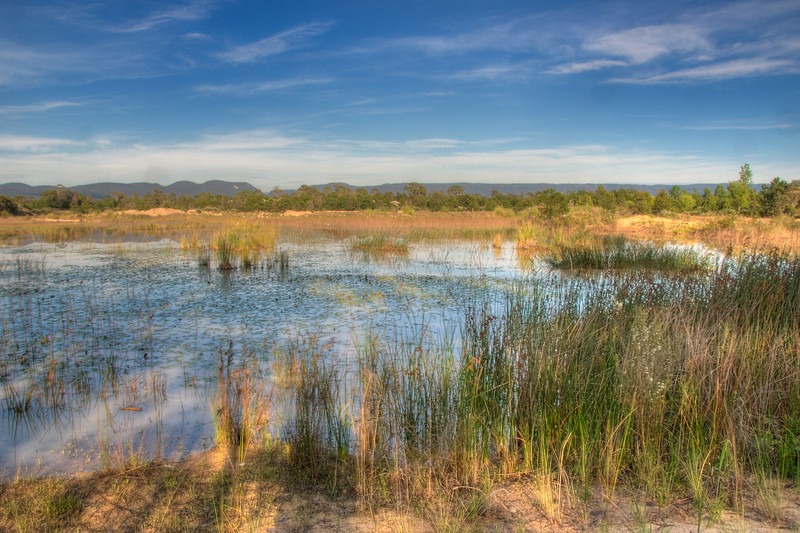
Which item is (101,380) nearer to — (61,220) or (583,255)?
(583,255)

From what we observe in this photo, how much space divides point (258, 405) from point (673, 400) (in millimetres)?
2947

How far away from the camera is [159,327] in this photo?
7164mm

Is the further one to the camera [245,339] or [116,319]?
[116,319]

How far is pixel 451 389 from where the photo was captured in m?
3.70

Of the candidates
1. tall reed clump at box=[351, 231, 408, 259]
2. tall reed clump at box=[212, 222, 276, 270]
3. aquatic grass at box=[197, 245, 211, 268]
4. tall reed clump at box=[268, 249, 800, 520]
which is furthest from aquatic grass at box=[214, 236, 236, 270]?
tall reed clump at box=[268, 249, 800, 520]

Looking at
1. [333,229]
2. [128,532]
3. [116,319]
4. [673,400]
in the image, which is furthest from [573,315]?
[333,229]

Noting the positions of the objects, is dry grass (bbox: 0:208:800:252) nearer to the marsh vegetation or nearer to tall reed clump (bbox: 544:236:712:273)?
tall reed clump (bbox: 544:236:712:273)

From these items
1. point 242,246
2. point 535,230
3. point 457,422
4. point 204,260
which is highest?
point 535,230

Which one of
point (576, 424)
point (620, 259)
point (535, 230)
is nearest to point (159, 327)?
point (576, 424)

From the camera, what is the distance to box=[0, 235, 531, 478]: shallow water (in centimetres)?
400

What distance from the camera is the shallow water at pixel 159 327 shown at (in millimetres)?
4004

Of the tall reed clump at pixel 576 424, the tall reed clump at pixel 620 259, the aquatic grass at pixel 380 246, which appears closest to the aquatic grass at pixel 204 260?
the aquatic grass at pixel 380 246

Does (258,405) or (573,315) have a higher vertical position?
(573,315)

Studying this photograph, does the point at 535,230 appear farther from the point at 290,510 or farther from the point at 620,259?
the point at 290,510
